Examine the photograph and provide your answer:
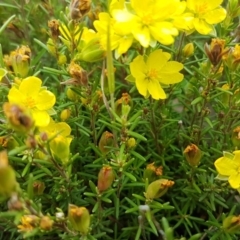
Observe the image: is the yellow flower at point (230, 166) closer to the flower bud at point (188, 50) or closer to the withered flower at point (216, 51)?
the withered flower at point (216, 51)

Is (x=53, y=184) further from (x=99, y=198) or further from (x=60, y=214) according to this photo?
(x=60, y=214)

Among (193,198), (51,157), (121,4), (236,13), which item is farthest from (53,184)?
(236,13)

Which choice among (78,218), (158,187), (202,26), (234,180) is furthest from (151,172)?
(202,26)

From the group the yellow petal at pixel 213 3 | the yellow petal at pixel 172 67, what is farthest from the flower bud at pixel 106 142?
the yellow petal at pixel 213 3

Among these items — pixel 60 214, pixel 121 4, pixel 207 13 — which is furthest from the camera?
pixel 207 13

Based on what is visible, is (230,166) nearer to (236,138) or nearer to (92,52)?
(236,138)

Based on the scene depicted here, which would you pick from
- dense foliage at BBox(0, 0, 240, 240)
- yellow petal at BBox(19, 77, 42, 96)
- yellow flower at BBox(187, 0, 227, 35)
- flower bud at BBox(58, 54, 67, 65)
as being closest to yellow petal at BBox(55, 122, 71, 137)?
dense foliage at BBox(0, 0, 240, 240)

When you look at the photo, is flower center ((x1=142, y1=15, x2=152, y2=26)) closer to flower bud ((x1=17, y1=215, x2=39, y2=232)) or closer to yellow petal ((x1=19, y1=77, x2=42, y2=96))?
yellow petal ((x1=19, y1=77, x2=42, y2=96))
